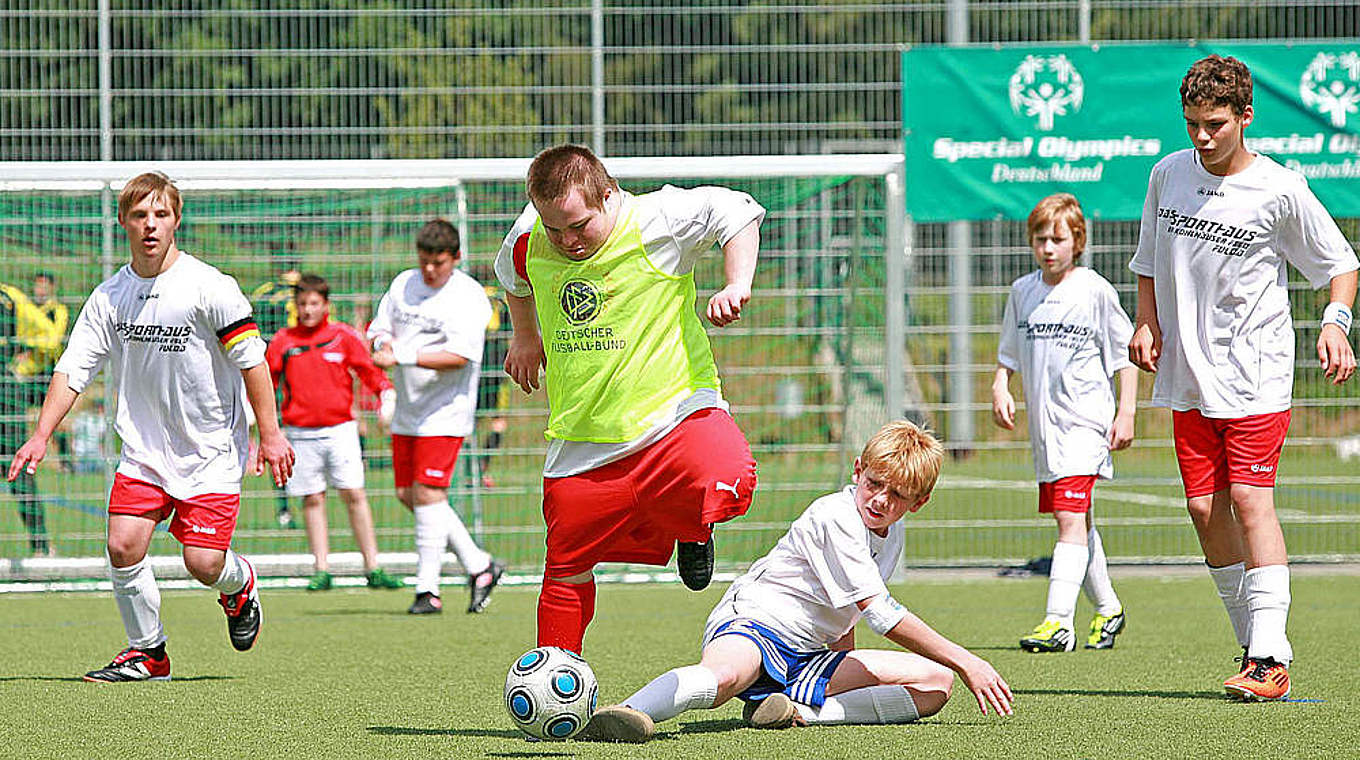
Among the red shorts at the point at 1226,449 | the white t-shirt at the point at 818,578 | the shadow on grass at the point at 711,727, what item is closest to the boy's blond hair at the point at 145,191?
the white t-shirt at the point at 818,578

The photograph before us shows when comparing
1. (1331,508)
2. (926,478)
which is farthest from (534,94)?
(926,478)

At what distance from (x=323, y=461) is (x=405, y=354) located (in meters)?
1.31

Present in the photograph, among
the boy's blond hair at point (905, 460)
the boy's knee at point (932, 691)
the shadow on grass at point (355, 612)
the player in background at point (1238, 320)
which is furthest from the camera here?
the shadow on grass at point (355, 612)

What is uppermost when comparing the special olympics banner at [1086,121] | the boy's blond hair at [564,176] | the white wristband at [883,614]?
the special olympics banner at [1086,121]

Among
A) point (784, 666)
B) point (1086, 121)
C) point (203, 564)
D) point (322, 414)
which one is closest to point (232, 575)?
point (203, 564)

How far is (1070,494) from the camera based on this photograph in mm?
7758

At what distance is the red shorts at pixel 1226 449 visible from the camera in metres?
5.93

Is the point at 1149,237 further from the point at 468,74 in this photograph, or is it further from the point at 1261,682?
the point at 468,74

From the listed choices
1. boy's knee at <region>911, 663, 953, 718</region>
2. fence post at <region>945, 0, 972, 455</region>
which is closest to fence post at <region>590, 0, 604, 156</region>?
fence post at <region>945, 0, 972, 455</region>

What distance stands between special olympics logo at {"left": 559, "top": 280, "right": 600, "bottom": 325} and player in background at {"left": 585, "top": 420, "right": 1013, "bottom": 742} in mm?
865

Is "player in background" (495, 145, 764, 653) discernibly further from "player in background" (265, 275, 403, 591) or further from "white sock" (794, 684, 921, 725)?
"player in background" (265, 275, 403, 591)

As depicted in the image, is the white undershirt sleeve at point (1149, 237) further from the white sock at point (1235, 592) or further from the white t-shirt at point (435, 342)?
the white t-shirt at point (435, 342)

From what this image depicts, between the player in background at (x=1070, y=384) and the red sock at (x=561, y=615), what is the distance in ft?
9.66

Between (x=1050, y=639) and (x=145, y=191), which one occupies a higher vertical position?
(x=145, y=191)
